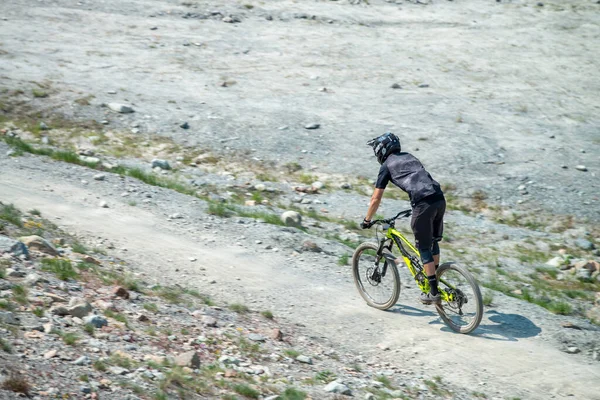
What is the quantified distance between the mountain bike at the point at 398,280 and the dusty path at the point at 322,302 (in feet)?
0.66

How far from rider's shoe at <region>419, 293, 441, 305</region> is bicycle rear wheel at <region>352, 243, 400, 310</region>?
40cm

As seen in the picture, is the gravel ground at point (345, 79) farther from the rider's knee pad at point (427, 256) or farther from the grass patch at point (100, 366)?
the grass patch at point (100, 366)

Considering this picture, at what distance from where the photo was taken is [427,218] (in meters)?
9.10

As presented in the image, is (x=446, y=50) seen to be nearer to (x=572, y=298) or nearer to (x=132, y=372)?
(x=572, y=298)

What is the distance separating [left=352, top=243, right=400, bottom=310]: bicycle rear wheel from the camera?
32.3 feet

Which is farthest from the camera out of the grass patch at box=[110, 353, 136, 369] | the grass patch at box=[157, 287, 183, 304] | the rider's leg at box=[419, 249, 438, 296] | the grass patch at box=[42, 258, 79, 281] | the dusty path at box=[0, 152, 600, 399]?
the rider's leg at box=[419, 249, 438, 296]

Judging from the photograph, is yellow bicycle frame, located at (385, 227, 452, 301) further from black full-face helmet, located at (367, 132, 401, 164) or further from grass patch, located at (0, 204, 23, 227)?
grass patch, located at (0, 204, 23, 227)

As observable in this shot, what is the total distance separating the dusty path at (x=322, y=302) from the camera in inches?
331

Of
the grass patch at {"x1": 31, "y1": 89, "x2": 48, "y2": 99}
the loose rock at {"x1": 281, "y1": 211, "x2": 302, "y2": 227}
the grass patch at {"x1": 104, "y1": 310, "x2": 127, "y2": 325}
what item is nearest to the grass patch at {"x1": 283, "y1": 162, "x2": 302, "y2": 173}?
the loose rock at {"x1": 281, "y1": 211, "x2": 302, "y2": 227}

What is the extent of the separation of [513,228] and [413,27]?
1441 cm

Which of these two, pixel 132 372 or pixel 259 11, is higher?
pixel 259 11

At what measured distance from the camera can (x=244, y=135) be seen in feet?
57.2

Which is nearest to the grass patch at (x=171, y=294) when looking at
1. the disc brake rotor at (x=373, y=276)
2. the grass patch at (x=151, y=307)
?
the grass patch at (x=151, y=307)

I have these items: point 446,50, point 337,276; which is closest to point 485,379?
point 337,276
